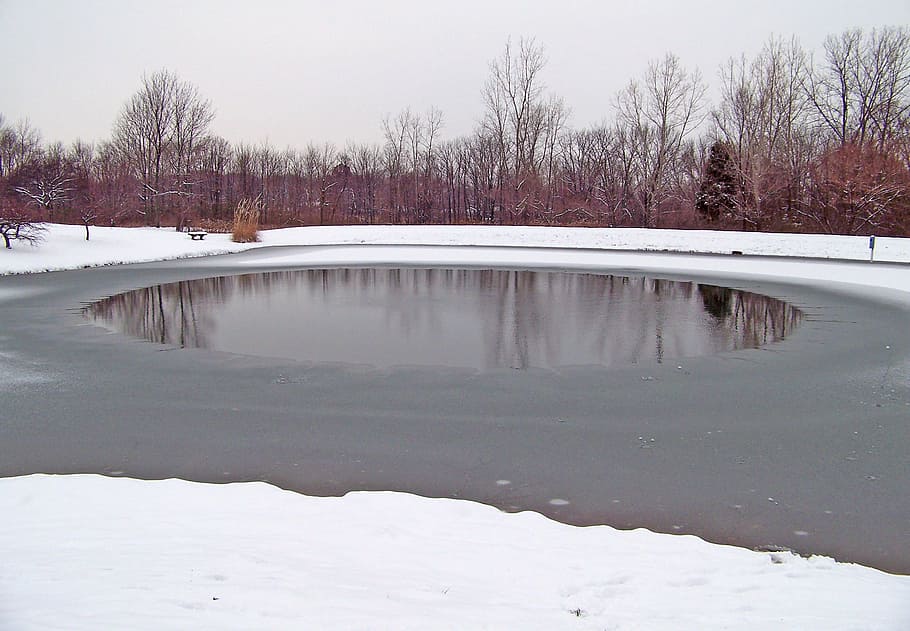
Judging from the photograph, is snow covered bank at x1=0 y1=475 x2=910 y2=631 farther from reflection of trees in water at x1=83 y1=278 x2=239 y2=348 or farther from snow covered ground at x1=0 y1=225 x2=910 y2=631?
reflection of trees in water at x1=83 y1=278 x2=239 y2=348

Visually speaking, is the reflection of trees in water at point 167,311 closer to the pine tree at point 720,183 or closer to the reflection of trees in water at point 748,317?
the reflection of trees in water at point 748,317

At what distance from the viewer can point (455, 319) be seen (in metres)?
14.0

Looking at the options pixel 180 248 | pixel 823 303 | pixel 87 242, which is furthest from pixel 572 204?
pixel 823 303

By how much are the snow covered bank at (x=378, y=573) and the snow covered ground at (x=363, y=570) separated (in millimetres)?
12

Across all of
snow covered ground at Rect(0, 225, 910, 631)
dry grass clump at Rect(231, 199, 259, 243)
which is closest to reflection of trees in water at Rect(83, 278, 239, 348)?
snow covered ground at Rect(0, 225, 910, 631)

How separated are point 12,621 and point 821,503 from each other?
545cm

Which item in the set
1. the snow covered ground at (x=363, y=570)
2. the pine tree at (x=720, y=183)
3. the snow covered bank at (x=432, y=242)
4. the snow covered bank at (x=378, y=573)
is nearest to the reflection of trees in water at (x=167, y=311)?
the snow covered ground at (x=363, y=570)

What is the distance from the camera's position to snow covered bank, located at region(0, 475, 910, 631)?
351cm

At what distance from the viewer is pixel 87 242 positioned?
3206 centimetres

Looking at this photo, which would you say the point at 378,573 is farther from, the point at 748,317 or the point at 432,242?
the point at 432,242

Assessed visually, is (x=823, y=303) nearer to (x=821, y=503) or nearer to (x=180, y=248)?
(x=821, y=503)

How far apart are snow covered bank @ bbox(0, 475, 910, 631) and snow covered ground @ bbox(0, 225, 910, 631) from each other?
0.01 m

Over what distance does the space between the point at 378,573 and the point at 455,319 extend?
10091 millimetres

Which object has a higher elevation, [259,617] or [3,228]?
[3,228]
